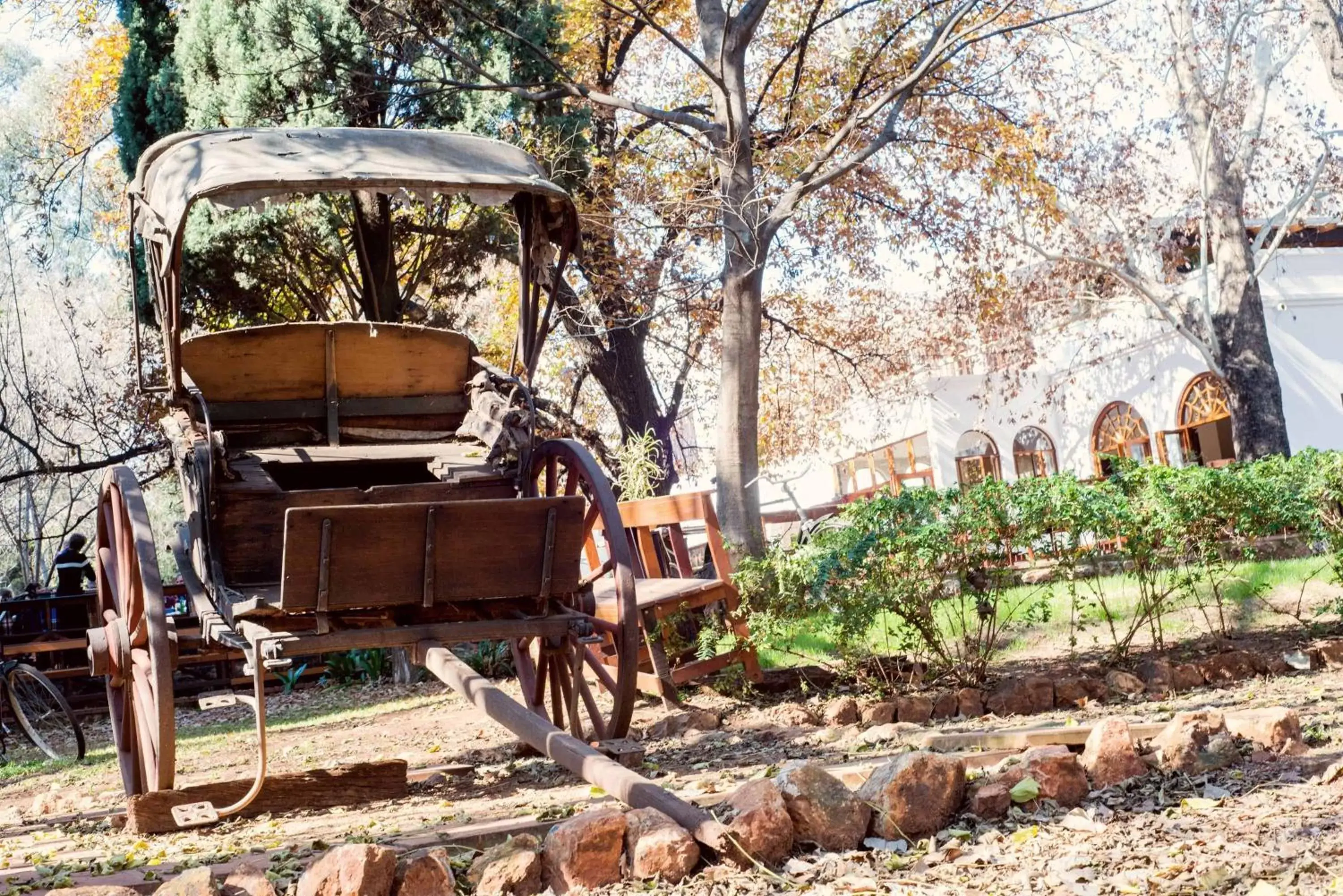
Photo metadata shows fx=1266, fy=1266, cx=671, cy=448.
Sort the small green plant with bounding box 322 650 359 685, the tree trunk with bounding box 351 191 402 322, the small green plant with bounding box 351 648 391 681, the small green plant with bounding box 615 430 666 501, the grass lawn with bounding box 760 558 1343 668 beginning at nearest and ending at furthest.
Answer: the grass lawn with bounding box 760 558 1343 668, the small green plant with bounding box 615 430 666 501, the tree trunk with bounding box 351 191 402 322, the small green plant with bounding box 351 648 391 681, the small green plant with bounding box 322 650 359 685

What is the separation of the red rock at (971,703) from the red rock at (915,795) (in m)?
2.86

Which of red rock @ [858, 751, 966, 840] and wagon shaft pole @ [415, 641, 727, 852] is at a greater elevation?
wagon shaft pole @ [415, 641, 727, 852]

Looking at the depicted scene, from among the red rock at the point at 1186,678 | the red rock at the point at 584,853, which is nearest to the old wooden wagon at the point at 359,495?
the red rock at the point at 584,853

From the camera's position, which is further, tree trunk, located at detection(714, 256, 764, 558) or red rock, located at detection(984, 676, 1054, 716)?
tree trunk, located at detection(714, 256, 764, 558)

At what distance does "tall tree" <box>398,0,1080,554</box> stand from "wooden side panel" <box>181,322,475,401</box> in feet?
10.4

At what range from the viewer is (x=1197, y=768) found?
157 inches

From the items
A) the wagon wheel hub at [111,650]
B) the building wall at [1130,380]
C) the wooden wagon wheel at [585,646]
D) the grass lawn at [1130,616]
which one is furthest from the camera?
the building wall at [1130,380]

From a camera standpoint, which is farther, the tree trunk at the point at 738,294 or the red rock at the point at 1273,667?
the tree trunk at the point at 738,294

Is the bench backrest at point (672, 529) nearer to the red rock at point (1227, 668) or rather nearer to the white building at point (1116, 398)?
the red rock at point (1227, 668)

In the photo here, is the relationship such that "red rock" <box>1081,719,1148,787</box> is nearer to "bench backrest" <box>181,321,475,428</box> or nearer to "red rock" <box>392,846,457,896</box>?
"red rock" <box>392,846,457,896</box>

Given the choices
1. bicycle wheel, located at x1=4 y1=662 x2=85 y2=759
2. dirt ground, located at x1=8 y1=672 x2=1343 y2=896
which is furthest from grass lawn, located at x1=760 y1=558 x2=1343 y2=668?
bicycle wheel, located at x1=4 y1=662 x2=85 y2=759

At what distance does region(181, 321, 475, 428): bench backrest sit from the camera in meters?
6.77

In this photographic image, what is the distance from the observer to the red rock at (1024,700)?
255 inches

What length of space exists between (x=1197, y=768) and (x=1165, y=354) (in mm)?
20300
